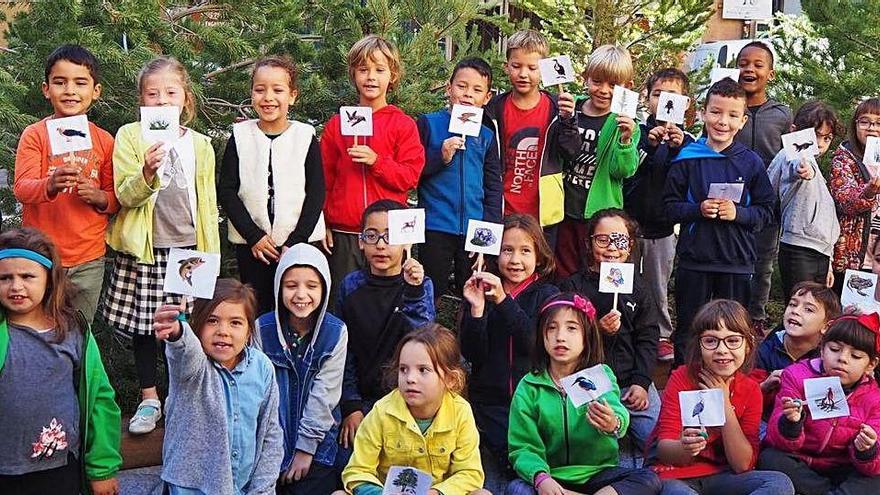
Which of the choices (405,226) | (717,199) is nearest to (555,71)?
(717,199)

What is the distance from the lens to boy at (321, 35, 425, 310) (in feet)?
15.6

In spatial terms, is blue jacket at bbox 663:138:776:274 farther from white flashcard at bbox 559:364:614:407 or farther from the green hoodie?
white flashcard at bbox 559:364:614:407

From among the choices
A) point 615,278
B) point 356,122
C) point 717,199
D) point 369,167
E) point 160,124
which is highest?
point 356,122

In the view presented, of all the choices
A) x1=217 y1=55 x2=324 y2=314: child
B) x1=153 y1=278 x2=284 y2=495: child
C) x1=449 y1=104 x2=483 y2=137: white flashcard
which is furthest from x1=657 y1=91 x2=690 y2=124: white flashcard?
x1=153 y1=278 x2=284 y2=495: child

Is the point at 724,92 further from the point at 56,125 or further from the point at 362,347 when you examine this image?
the point at 56,125

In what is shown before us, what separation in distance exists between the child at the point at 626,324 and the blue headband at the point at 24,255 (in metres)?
2.44

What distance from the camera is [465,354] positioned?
4.39 m

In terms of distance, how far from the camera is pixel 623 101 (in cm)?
476

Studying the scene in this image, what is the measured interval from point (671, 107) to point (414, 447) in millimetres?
2508

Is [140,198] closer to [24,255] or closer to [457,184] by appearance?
[24,255]

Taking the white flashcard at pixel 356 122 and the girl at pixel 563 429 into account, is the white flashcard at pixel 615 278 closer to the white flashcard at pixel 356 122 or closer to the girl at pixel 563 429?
the girl at pixel 563 429

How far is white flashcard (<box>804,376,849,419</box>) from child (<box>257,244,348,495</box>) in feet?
6.48

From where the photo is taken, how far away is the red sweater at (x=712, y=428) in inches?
156

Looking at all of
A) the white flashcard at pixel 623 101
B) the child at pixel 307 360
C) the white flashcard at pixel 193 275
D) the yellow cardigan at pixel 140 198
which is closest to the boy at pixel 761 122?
the white flashcard at pixel 623 101
